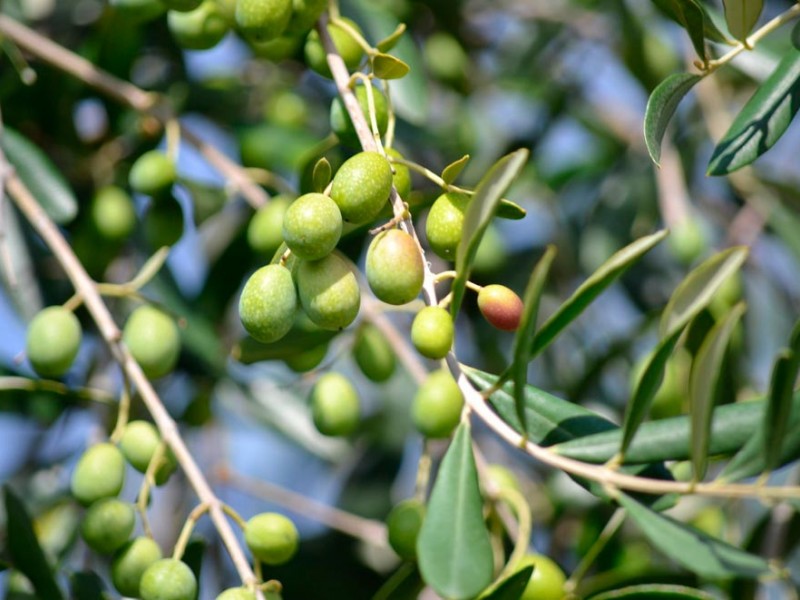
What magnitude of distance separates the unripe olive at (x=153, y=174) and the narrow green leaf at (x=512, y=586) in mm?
715

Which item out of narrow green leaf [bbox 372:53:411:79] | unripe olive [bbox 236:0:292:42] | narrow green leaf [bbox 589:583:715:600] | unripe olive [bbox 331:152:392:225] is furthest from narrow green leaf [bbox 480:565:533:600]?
unripe olive [bbox 236:0:292:42]

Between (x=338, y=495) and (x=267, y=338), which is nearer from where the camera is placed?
(x=267, y=338)

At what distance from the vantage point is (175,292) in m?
1.58

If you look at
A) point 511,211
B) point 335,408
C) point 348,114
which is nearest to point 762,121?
point 511,211

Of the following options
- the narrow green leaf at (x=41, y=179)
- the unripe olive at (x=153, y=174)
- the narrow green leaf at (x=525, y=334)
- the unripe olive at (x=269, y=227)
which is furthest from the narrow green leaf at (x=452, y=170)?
the narrow green leaf at (x=41, y=179)

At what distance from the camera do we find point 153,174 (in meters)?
1.38

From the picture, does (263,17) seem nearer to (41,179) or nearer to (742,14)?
(742,14)

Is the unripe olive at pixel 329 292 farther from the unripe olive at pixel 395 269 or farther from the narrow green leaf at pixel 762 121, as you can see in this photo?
the narrow green leaf at pixel 762 121

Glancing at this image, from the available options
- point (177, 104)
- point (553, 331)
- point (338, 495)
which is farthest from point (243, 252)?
point (553, 331)

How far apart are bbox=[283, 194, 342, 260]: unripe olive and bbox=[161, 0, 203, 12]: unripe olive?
416 millimetres

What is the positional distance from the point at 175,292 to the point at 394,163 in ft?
2.42

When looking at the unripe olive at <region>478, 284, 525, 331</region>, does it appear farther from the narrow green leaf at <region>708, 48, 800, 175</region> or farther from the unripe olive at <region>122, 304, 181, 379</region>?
the unripe olive at <region>122, 304, 181, 379</region>

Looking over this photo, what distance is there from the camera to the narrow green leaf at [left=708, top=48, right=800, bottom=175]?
37.5 inches

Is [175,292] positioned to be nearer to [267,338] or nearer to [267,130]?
[267,130]
